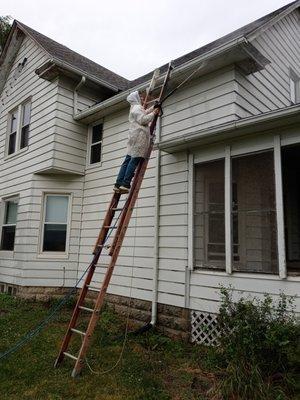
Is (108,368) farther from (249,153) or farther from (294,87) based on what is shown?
(294,87)

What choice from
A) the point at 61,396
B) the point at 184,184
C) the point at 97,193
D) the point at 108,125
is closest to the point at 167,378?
the point at 61,396

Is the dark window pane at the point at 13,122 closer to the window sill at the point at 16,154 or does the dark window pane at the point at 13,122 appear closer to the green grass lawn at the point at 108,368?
the window sill at the point at 16,154

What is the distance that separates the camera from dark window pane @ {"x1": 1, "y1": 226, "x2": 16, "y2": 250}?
1067 cm

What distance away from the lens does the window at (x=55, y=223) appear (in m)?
9.66

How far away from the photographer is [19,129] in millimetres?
11227

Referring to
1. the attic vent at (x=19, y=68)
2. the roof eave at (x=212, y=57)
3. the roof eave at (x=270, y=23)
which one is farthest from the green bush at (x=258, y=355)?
the attic vent at (x=19, y=68)

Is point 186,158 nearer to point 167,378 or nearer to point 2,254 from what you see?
point 167,378

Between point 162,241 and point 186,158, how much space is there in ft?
5.55

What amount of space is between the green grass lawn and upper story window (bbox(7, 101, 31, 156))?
5901 millimetres

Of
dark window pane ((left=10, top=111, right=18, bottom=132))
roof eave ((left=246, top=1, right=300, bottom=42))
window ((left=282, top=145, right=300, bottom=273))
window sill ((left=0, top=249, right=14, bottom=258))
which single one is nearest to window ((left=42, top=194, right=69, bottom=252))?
window sill ((left=0, top=249, right=14, bottom=258))

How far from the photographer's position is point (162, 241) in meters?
7.21

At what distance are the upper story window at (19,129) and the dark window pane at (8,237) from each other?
7.84 feet

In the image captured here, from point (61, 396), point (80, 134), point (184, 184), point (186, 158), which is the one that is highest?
point (80, 134)

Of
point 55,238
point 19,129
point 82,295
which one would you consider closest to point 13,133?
point 19,129
